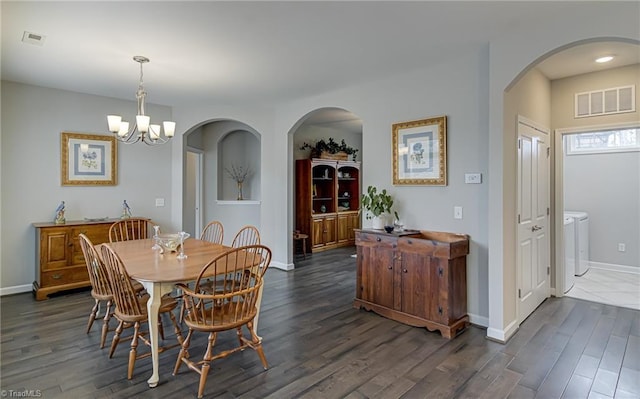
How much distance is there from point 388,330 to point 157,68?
12.3 ft

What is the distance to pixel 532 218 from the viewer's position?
12.4ft

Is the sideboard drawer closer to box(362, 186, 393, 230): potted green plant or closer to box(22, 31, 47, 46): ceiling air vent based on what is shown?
box(22, 31, 47, 46): ceiling air vent

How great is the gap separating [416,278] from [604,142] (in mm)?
4633

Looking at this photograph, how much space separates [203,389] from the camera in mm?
2287

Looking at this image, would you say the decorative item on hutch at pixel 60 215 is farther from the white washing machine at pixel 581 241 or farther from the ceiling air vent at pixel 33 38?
the white washing machine at pixel 581 241

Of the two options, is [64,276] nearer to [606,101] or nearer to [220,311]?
[220,311]

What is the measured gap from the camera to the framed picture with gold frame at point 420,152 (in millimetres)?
3693

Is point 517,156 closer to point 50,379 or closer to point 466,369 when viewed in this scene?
point 466,369

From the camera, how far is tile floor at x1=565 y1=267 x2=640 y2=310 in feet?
13.7

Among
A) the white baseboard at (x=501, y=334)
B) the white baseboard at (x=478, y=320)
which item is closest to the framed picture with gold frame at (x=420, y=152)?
the white baseboard at (x=478, y=320)

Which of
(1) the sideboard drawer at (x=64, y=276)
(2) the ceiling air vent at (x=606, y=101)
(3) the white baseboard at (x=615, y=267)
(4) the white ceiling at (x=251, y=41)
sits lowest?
(3) the white baseboard at (x=615, y=267)

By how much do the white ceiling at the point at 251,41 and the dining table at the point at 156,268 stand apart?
1921mm

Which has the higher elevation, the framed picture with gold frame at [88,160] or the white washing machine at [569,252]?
the framed picture with gold frame at [88,160]

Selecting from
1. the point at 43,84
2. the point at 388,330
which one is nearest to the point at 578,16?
the point at 388,330
